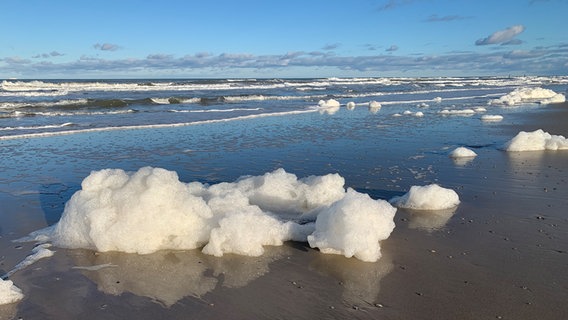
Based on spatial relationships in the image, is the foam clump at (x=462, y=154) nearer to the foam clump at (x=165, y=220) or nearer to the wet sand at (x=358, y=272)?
the wet sand at (x=358, y=272)

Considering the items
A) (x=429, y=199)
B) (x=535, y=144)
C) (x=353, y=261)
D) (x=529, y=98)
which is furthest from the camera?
(x=529, y=98)

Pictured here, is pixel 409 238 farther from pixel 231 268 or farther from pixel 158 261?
pixel 158 261

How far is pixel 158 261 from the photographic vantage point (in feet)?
17.2

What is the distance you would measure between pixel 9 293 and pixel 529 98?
117ft

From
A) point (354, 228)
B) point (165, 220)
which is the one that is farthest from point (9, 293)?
point (354, 228)

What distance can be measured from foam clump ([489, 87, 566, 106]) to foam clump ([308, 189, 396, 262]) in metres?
27.0

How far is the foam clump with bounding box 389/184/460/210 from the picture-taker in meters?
6.87

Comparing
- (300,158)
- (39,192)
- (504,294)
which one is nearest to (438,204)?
(504,294)

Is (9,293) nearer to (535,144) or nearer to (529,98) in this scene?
(535,144)

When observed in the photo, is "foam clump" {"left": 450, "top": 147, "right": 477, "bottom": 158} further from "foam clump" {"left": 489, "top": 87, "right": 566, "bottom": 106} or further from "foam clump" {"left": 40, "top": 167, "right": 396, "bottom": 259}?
"foam clump" {"left": 489, "top": 87, "right": 566, "bottom": 106}

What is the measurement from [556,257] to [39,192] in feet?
27.1

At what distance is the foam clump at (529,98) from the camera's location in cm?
2950

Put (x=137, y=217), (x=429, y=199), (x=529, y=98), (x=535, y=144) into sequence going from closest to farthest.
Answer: (x=137, y=217), (x=429, y=199), (x=535, y=144), (x=529, y=98)

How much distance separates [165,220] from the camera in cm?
562
